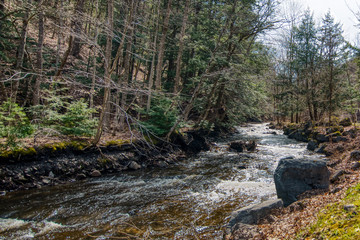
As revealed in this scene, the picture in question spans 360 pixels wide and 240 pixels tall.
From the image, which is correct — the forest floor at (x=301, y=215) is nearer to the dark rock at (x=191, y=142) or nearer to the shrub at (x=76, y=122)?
the shrub at (x=76, y=122)

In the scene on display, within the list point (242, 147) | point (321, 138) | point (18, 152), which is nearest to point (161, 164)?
point (18, 152)

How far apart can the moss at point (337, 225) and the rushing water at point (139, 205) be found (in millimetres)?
2152

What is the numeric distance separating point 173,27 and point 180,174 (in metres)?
16.1

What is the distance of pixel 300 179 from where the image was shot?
18.0 ft

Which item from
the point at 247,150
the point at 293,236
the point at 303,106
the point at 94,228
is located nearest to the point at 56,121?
the point at 94,228

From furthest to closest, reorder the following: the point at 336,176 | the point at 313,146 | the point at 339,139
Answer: the point at 313,146
the point at 339,139
the point at 336,176

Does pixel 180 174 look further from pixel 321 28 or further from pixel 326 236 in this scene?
pixel 321 28

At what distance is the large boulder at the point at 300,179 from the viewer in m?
5.37

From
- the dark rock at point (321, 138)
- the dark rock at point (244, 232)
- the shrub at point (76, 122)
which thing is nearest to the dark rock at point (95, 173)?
the shrub at point (76, 122)

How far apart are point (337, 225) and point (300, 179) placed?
3179 millimetres

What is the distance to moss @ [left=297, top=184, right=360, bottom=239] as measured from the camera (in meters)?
2.27

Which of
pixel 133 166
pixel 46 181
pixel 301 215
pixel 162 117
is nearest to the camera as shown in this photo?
pixel 301 215

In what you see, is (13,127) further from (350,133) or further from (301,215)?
(350,133)

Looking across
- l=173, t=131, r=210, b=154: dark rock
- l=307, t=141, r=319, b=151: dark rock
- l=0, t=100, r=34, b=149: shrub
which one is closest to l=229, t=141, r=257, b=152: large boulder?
l=173, t=131, r=210, b=154: dark rock
